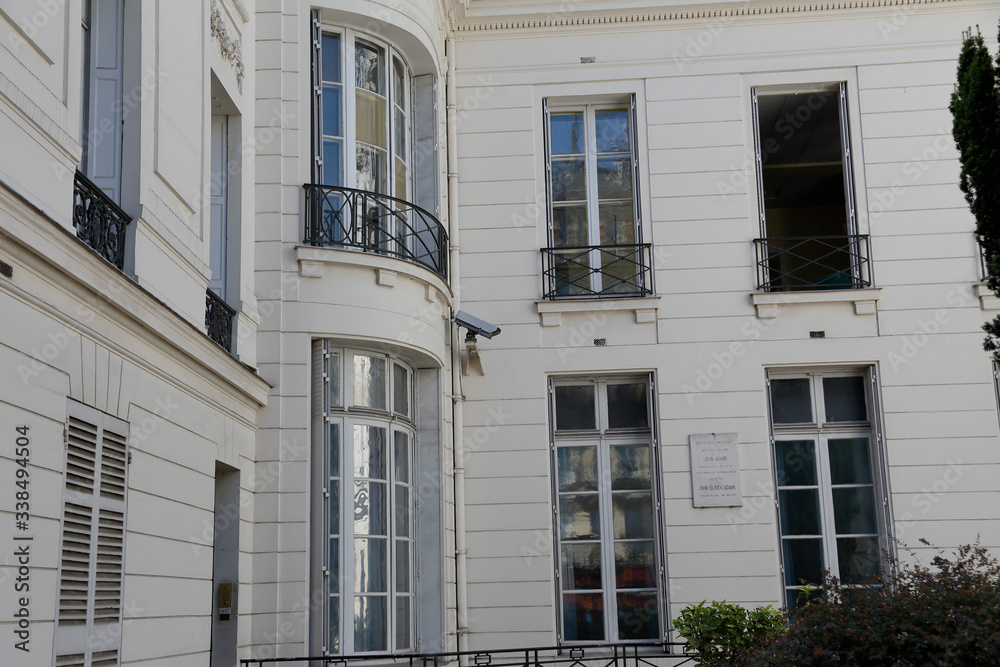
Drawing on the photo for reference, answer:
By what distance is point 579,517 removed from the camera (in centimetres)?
1020

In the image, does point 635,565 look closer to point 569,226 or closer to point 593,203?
point 569,226

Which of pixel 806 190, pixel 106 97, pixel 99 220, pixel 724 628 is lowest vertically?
pixel 724 628

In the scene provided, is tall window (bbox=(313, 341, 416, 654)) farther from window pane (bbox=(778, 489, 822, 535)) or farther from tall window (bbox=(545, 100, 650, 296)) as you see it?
window pane (bbox=(778, 489, 822, 535))

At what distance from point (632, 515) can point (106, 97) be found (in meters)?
5.94

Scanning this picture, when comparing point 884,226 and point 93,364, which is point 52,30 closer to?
point 93,364

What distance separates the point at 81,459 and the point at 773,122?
29.3ft

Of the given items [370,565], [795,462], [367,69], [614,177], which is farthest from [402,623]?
[614,177]

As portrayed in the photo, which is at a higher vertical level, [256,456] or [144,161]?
[144,161]

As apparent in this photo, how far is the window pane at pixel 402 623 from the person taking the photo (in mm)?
8539

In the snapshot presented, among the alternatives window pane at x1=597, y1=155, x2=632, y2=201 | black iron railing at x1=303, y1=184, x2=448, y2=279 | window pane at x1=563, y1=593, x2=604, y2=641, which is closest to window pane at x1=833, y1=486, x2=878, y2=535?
window pane at x1=563, y1=593, x2=604, y2=641

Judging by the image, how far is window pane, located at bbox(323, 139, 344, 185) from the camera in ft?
29.2

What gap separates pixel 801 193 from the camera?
15.0m

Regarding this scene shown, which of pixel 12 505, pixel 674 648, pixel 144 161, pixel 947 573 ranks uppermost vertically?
pixel 144 161

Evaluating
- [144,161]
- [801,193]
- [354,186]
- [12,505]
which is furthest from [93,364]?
[801,193]
